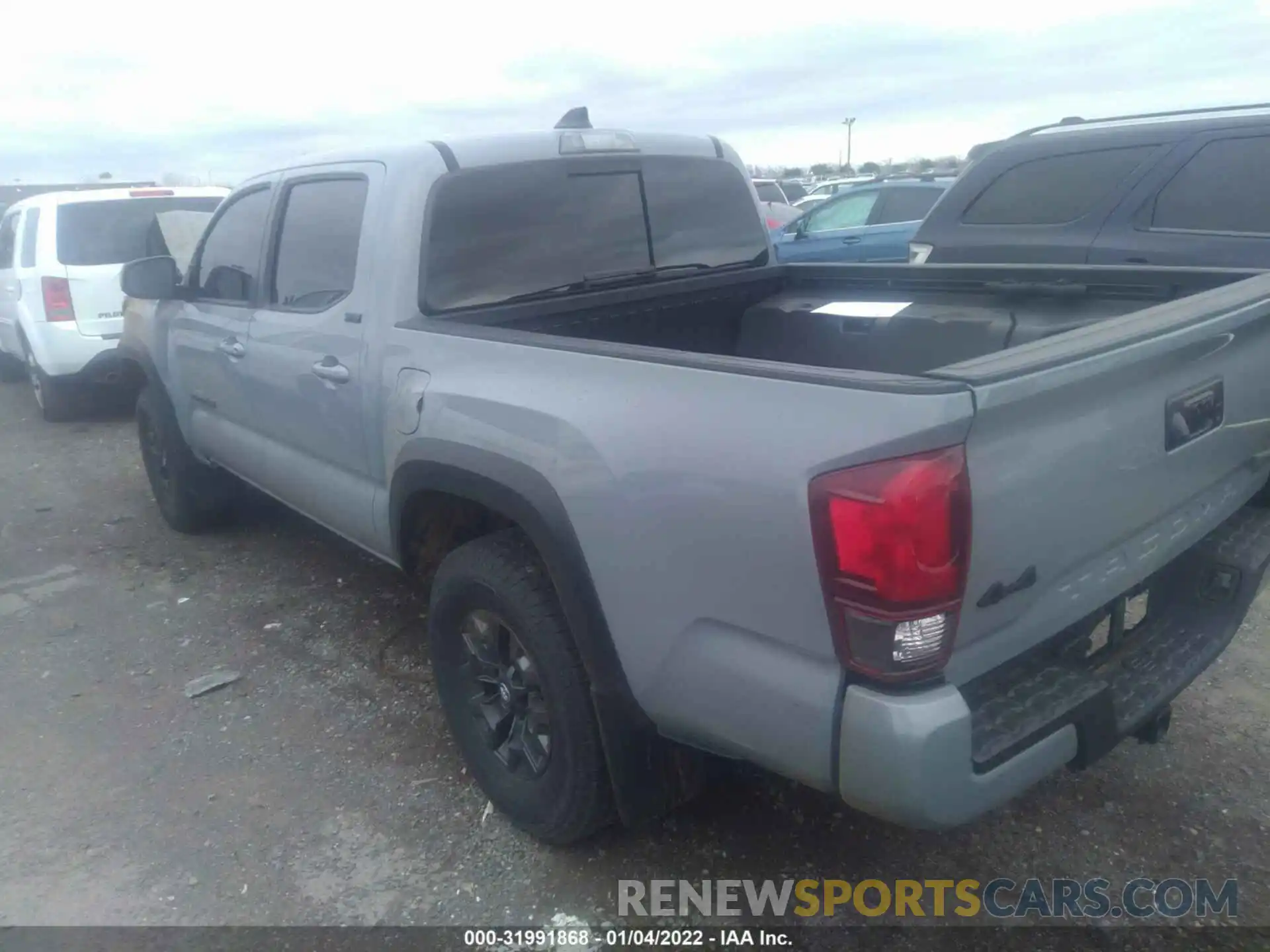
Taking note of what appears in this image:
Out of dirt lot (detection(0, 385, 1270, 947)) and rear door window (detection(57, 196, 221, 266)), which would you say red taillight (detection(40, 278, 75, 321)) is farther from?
dirt lot (detection(0, 385, 1270, 947))

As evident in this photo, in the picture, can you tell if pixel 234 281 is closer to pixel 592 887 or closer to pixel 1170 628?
pixel 592 887

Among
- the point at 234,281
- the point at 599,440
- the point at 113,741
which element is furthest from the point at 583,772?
the point at 234,281

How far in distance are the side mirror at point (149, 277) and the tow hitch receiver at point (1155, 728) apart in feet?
13.8

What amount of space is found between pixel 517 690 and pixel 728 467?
113 centimetres

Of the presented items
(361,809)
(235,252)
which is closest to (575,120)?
(235,252)

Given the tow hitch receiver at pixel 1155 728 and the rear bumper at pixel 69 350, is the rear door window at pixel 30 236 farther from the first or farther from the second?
the tow hitch receiver at pixel 1155 728

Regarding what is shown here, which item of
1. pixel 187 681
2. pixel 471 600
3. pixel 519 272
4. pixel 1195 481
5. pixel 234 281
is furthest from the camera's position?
pixel 234 281

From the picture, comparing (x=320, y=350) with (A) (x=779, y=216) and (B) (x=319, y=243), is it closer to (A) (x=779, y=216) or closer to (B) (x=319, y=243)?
(B) (x=319, y=243)

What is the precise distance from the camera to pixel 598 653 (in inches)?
92.4

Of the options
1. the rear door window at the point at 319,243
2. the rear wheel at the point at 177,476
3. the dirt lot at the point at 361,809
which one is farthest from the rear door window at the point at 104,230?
the rear door window at the point at 319,243

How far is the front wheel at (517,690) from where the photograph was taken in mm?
2490

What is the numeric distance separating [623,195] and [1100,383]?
2036 mm

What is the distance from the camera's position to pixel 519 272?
330 centimetres
